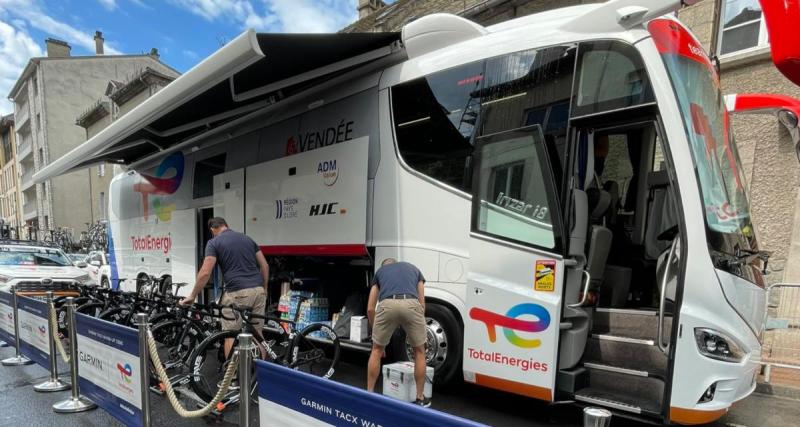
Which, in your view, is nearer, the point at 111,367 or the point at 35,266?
the point at 111,367

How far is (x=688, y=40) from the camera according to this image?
3.54m

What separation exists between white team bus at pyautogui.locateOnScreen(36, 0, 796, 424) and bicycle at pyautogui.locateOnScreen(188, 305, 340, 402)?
2.57 ft

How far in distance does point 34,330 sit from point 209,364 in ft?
8.06

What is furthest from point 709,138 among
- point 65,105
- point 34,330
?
point 65,105

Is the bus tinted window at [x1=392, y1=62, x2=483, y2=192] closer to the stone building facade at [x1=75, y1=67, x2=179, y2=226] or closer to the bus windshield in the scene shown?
the bus windshield

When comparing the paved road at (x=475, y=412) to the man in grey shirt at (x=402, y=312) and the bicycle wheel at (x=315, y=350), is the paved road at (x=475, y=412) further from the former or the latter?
the bicycle wheel at (x=315, y=350)

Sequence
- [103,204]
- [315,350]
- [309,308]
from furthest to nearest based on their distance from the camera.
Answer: [103,204] → [309,308] → [315,350]

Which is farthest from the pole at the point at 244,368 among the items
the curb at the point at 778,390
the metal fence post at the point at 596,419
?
the curb at the point at 778,390

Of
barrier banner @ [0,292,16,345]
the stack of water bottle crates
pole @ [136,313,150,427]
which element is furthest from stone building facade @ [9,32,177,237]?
pole @ [136,313,150,427]

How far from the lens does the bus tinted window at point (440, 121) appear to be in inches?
162

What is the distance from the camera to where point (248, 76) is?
498 cm

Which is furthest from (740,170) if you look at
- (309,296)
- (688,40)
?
(309,296)

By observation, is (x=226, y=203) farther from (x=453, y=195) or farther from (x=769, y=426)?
(x=769, y=426)

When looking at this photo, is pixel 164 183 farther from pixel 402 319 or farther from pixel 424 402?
pixel 424 402
